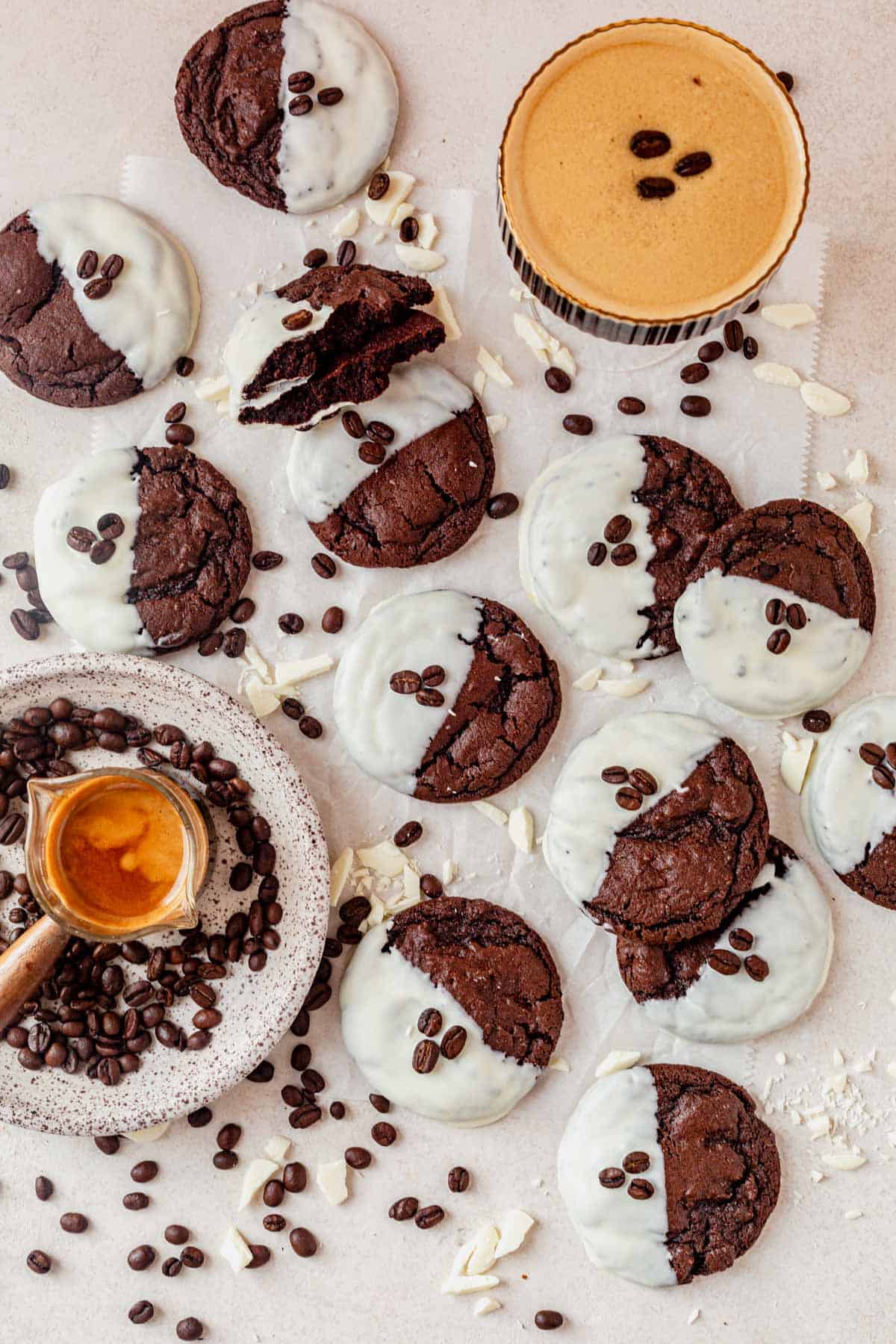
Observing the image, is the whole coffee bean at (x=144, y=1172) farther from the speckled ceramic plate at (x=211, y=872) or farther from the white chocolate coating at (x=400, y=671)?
the white chocolate coating at (x=400, y=671)

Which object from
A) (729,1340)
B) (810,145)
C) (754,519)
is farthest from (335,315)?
(729,1340)

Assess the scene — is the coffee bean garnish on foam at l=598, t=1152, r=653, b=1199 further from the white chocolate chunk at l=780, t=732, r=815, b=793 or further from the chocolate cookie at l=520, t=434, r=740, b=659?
the chocolate cookie at l=520, t=434, r=740, b=659

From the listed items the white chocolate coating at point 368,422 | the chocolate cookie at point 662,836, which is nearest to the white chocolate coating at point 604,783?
the chocolate cookie at point 662,836

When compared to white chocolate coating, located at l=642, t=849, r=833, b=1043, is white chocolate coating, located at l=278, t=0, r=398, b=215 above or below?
above

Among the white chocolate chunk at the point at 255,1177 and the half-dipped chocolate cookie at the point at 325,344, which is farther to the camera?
the white chocolate chunk at the point at 255,1177

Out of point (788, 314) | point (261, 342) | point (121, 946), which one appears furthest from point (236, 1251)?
point (788, 314)

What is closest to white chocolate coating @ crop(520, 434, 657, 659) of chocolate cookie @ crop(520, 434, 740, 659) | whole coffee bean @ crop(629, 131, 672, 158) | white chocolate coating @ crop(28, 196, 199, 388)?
chocolate cookie @ crop(520, 434, 740, 659)

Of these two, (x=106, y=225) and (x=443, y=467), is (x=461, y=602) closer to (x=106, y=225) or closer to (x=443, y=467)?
(x=443, y=467)
